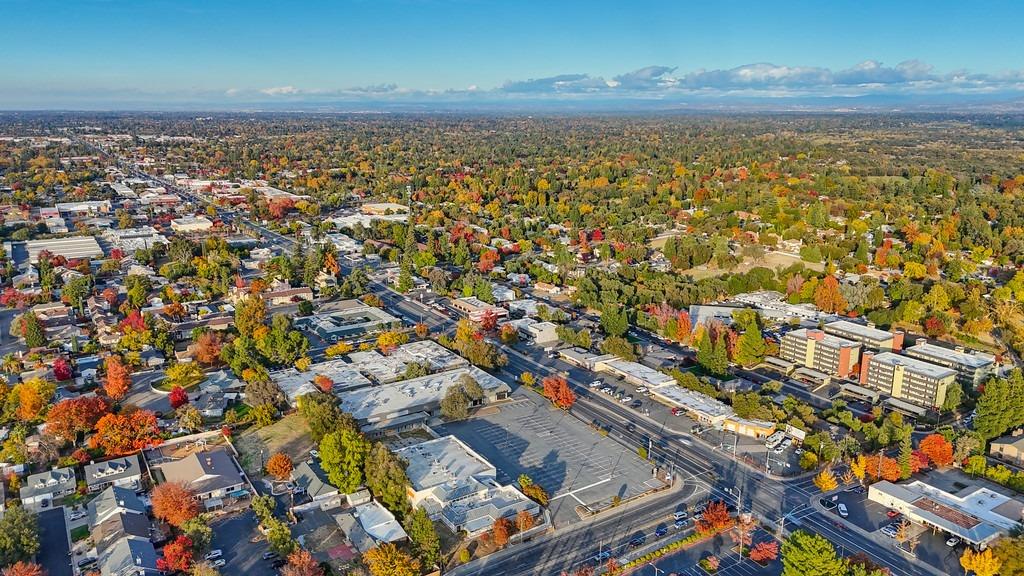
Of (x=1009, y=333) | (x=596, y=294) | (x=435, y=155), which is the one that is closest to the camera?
(x=1009, y=333)

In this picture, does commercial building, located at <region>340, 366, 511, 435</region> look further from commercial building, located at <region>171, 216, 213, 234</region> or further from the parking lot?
commercial building, located at <region>171, 216, 213, 234</region>

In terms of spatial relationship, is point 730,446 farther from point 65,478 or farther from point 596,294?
point 65,478

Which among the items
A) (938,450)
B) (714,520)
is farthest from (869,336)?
(714,520)

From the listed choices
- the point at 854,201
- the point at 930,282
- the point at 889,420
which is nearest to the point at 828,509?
the point at 889,420

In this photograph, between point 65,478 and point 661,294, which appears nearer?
point 65,478

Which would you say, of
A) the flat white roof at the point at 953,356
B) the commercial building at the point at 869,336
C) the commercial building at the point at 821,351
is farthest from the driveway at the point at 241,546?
the flat white roof at the point at 953,356

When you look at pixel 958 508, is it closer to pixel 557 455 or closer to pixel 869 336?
pixel 557 455
